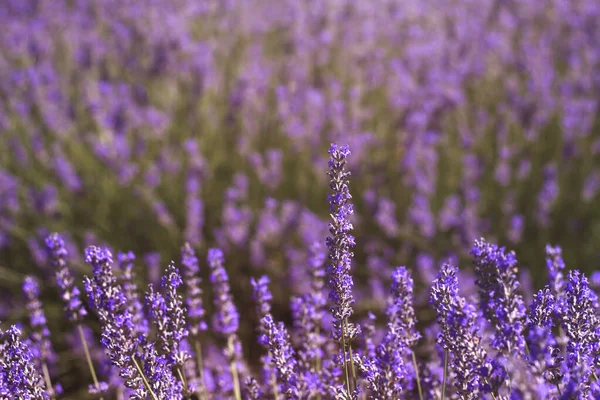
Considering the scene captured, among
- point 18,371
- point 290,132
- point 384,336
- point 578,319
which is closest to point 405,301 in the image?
point 384,336

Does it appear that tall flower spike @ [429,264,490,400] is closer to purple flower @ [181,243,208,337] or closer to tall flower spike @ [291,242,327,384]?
tall flower spike @ [291,242,327,384]

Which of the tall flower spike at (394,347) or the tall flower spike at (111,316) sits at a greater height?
the tall flower spike at (111,316)

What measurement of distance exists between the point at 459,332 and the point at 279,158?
113 inches

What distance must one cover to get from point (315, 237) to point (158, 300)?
2048 millimetres

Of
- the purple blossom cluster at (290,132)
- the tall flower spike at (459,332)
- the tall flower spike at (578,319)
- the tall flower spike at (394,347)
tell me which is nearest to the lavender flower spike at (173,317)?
the tall flower spike at (394,347)

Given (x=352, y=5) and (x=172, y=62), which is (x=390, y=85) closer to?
(x=352, y=5)

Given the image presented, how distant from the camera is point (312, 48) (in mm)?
5492

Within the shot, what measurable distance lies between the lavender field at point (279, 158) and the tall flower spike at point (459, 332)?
394 mm

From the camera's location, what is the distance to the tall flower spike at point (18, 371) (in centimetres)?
142

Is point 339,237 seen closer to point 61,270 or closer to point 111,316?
point 111,316

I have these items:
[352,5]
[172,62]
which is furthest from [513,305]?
[352,5]

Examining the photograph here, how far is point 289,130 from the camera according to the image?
438cm

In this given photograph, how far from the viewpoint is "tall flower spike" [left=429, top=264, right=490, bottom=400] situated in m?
1.29

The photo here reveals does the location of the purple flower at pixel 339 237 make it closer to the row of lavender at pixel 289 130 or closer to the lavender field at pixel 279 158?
the lavender field at pixel 279 158
